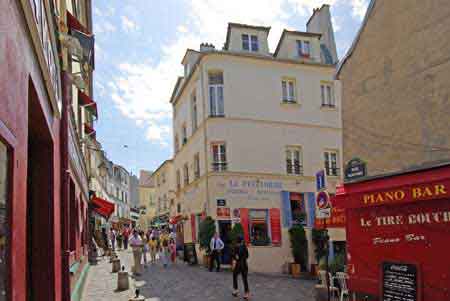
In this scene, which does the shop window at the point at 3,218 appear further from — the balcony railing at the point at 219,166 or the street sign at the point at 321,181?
the balcony railing at the point at 219,166

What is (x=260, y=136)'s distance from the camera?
24031mm

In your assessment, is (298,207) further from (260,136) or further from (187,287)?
(187,287)

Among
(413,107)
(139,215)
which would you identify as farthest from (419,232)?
(139,215)

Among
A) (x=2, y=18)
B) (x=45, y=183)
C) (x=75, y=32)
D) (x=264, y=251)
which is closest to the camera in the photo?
(x=2, y=18)

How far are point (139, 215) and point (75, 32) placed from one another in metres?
60.8

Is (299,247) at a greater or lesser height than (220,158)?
lesser

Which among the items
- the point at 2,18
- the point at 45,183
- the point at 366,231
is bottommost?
the point at 366,231

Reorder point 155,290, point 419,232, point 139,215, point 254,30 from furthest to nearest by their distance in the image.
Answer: point 139,215 < point 254,30 < point 155,290 < point 419,232

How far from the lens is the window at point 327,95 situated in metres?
26.0

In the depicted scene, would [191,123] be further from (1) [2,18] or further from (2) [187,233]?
(1) [2,18]

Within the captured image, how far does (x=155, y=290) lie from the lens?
14.4 m

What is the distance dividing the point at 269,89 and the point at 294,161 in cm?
397

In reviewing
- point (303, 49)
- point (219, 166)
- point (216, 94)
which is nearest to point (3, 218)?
point (219, 166)

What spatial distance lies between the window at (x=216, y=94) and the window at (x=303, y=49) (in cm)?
521
